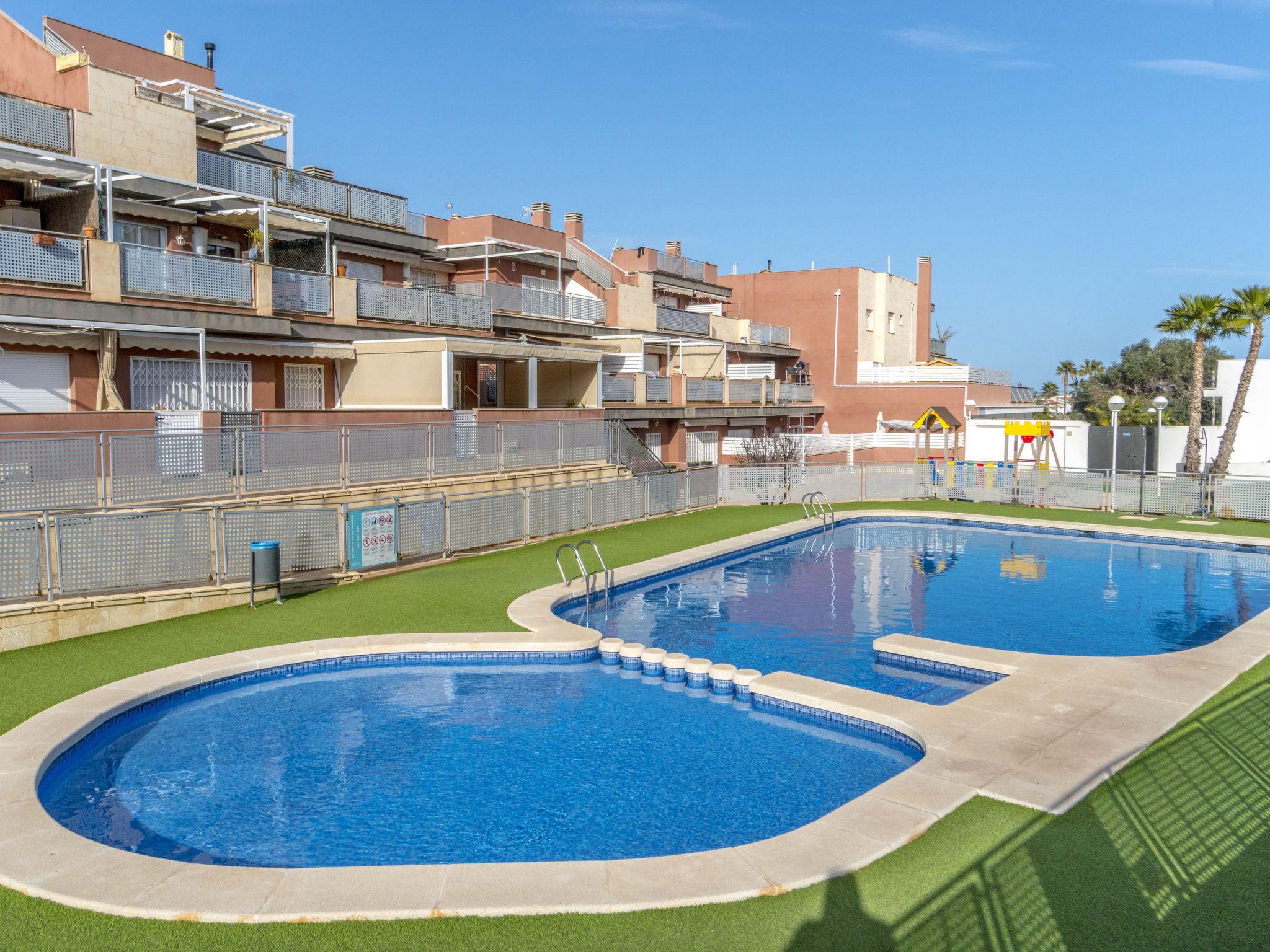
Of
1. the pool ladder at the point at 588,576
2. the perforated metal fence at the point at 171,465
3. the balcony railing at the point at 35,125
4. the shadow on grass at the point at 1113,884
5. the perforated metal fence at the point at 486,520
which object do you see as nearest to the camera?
the shadow on grass at the point at 1113,884

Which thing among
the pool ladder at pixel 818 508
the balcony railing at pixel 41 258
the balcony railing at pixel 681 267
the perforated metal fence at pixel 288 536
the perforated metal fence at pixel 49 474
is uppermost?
the balcony railing at pixel 681 267

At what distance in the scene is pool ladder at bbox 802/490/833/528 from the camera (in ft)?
89.8

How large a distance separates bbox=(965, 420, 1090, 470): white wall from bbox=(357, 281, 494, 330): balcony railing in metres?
25.4

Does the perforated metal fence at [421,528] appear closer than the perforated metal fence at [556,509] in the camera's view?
Yes

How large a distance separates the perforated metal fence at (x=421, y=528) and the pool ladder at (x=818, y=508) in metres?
10.9

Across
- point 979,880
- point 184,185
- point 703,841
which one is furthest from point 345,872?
point 184,185

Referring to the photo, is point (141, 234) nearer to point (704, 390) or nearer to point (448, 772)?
point (448, 772)

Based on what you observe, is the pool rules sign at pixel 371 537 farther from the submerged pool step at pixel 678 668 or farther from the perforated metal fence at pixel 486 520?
the submerged pool step at pixel 678 668

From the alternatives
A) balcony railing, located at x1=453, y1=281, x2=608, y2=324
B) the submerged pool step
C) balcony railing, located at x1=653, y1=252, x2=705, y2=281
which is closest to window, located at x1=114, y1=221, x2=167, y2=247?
balcony railing, located at x1=453, y1=281, x2=608, y2=324

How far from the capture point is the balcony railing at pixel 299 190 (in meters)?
24.1

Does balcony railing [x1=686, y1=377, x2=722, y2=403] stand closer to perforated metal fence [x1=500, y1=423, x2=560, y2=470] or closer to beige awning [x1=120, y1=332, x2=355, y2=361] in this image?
perforated metal fence [x1=500, y1=423, x2=560, y2=470]

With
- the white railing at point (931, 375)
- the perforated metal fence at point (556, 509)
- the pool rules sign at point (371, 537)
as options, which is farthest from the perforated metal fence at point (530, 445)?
the white railing at point (931, 375)

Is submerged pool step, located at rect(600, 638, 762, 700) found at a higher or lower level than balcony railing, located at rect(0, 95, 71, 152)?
lower

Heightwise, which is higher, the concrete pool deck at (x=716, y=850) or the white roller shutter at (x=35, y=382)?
the white roller shutter at (x=35, y=382)
